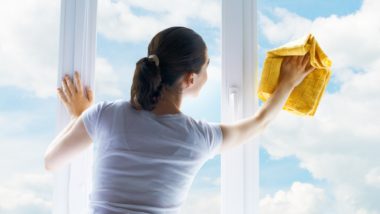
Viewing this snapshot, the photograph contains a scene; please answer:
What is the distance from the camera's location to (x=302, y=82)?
4.63 ft

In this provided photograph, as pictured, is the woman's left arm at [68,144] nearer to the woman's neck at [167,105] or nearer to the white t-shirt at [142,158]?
the white t-shirt at [142,158]

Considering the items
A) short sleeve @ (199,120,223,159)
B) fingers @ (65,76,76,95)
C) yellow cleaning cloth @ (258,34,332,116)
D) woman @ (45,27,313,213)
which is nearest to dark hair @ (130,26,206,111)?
woman @ (45,27,313,213)

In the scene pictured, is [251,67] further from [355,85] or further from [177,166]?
[177,166]

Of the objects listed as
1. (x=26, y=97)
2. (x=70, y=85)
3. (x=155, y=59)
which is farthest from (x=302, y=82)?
(x=26, y=97)

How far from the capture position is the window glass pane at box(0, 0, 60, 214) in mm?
1618

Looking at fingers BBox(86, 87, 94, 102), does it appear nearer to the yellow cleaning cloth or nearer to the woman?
the woman

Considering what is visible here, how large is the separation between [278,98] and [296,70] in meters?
0.09

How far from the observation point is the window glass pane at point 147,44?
60.1 inches

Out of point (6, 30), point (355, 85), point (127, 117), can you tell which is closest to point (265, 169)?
point (355, 85)

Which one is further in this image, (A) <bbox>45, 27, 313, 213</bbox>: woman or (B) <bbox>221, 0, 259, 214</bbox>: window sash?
(B) <bbox>221, 0, 259, 214</bbox>: window sash

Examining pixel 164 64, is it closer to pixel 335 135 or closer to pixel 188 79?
pixel 188 79

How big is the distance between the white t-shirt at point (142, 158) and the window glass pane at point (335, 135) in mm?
338

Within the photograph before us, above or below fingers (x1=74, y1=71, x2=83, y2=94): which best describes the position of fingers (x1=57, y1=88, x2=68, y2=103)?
below

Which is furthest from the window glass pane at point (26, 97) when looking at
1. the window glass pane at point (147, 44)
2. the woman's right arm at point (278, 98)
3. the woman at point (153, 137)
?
the woman's right arm at point (278, 98)
